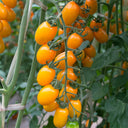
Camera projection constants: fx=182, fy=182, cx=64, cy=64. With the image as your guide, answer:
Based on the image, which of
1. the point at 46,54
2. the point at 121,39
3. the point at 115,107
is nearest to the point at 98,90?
the point at 115,107

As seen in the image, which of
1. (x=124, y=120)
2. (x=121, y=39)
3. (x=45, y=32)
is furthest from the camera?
(x=121, y=39)

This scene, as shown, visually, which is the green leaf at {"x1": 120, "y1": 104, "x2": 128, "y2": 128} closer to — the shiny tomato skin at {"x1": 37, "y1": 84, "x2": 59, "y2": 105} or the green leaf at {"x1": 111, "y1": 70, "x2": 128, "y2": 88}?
the green leaf at {"x1": 111, "y1": 70, "x2": 128, "y2": 88}

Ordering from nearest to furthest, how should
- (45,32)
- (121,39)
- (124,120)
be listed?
1. (45,32)
2. (124,120)
3. (121,39)

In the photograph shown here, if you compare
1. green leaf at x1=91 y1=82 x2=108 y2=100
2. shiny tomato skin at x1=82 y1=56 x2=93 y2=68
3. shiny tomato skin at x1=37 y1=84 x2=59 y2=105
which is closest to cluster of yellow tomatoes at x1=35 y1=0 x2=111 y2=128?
shiny tomato skin at x1=37 y1=84 x2=59 y2=105

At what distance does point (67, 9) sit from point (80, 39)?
9cm

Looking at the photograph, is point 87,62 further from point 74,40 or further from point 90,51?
point 74,40

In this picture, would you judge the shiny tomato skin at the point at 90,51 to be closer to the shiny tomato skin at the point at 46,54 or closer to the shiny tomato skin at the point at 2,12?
the shiny tomato skin at the point at 46,54

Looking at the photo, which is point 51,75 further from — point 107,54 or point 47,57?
point 107,54

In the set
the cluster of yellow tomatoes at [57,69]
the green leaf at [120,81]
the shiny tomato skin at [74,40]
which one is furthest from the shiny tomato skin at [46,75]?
the green leaf at [120,81]

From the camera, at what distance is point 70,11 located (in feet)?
1.60

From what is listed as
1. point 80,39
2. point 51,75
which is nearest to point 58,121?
point 51,75

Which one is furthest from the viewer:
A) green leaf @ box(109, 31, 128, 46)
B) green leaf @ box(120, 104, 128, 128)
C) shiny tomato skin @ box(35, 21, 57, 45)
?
green leaf @ box(109, 31, 128, 46)

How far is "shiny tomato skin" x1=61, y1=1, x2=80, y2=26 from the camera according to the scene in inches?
19.3

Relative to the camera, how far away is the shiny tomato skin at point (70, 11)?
1.61 ft
